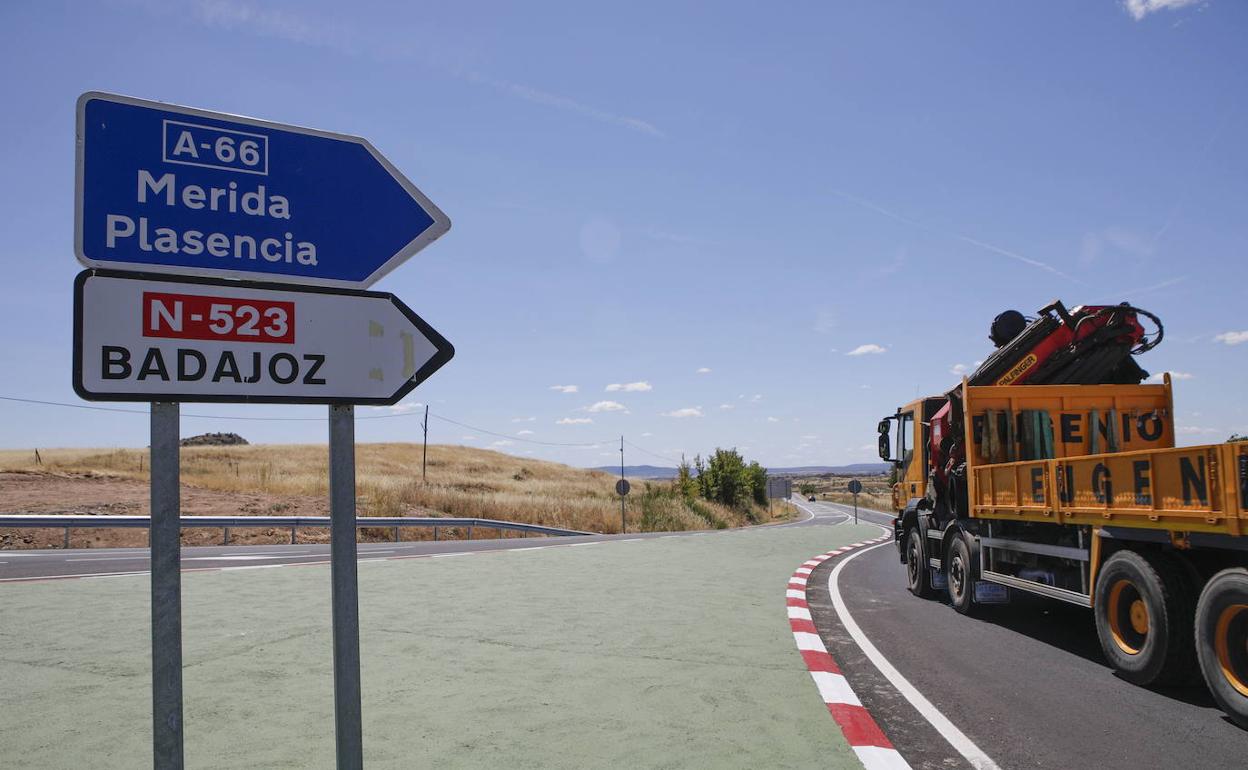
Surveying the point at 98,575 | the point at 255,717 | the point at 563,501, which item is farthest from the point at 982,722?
the point at 563,501

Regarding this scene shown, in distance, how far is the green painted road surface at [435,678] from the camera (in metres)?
4.36

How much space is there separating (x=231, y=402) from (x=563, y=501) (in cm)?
3612

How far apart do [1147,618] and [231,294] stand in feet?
21.9

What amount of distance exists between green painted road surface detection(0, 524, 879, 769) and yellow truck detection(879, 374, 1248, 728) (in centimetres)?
255

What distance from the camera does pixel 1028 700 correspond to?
5785 mm

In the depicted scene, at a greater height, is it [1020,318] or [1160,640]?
[1020,318]

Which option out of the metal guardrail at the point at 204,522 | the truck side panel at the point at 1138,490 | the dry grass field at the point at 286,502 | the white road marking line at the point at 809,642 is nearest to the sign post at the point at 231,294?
the truck side panel at the point at 1138,490

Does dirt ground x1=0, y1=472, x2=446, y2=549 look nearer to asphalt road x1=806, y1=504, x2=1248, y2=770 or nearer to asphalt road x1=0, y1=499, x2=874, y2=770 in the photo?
asphalt road x1=0, y1=499, x2=874, y2=770

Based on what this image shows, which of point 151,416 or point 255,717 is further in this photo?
point 255,717

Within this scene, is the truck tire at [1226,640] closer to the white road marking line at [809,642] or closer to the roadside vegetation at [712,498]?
the white road marking line at [809,642]

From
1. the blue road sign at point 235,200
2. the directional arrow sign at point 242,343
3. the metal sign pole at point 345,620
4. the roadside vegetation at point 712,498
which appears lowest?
the roadside vegetation at point 712,498

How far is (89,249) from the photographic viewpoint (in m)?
2.60

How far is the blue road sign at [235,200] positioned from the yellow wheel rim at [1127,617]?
20.5 ft

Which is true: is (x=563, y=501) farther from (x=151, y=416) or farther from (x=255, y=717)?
(x=151, y=416)
